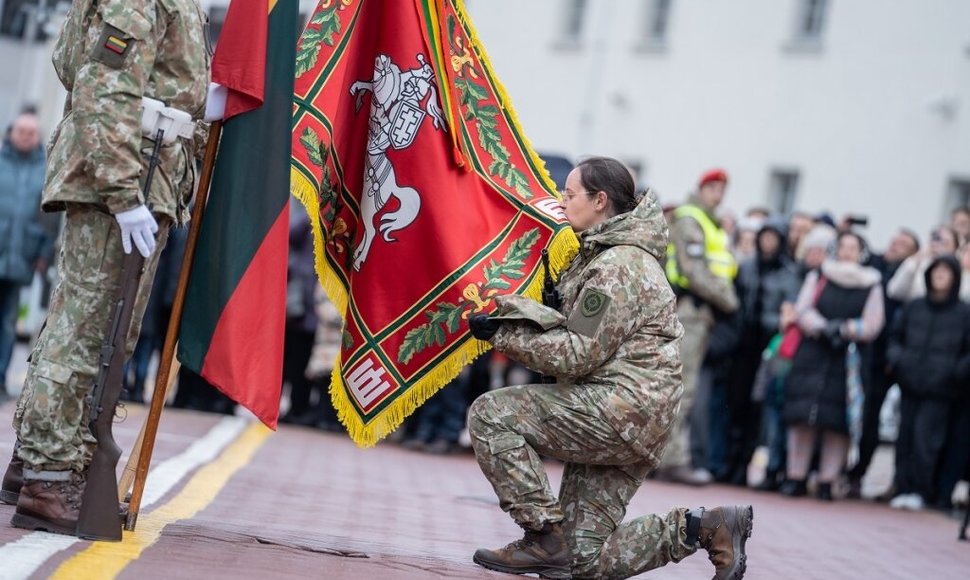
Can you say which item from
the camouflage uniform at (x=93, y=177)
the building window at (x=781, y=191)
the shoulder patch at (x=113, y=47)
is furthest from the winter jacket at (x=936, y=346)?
the building window at (x=781, y=191)

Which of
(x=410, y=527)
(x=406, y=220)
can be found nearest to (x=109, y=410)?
(x=406, y=220)

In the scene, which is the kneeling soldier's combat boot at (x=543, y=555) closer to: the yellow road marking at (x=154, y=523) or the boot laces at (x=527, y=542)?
the boot laces at (x=527, y=542)

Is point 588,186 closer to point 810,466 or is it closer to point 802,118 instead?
point 810,466

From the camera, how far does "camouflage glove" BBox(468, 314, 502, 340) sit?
6.80 meters

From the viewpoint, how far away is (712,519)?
6.87 meters

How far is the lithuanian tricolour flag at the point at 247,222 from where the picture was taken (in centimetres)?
650

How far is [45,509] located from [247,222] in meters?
1.33

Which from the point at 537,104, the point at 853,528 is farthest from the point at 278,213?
the point at 537,104

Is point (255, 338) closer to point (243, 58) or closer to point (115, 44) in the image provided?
point (243, 58)

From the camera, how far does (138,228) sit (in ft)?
20.4

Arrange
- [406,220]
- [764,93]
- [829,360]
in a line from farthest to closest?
[764,93] < [829,360] < [406,220]

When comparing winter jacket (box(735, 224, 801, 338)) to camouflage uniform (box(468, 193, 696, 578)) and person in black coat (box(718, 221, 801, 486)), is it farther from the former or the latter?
camouflage uniform (box(468, 193, 696, 578))

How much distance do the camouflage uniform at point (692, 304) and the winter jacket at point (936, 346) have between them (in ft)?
4.67

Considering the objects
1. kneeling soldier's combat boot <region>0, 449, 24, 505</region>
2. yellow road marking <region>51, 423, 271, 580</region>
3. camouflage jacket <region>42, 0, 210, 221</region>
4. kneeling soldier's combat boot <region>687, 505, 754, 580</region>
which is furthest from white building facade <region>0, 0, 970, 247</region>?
kneeling soldier's combat boot <region>687, 505, 754, 580</region>
